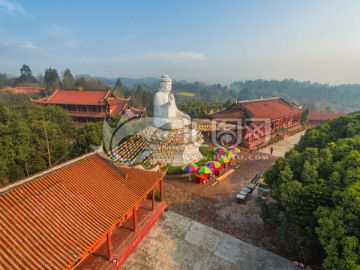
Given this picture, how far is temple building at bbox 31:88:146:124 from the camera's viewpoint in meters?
33.4

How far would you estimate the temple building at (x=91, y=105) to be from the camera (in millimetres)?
33406

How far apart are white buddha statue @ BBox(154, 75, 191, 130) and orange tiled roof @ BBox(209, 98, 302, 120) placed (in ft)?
28.5

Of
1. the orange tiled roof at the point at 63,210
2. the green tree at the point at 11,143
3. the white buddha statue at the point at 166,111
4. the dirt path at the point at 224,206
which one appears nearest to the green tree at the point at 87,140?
the green tree at the point at 11,143

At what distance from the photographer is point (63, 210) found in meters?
7.55

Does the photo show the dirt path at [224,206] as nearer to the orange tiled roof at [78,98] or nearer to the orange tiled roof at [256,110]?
the orange tiled roof at [256,110]

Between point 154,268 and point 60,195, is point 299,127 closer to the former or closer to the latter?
point 154,268

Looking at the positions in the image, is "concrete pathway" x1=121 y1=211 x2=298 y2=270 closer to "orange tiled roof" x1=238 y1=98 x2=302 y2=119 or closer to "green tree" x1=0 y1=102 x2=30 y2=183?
"green tree" x1=0 y1=102 x2=30 y2=183

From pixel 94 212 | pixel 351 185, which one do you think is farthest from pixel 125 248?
pixel 351 185

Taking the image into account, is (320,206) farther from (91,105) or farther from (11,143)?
(91,105)

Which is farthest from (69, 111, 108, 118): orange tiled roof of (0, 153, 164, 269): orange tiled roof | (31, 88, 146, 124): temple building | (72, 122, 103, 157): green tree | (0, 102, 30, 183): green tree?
(0, 153, 164, 269): orange tiled roof

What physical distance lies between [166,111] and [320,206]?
50.3 ft

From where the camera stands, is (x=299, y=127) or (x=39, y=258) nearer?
(x=39, y=258)

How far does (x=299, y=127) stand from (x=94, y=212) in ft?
120

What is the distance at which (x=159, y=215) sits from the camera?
40.2ft
